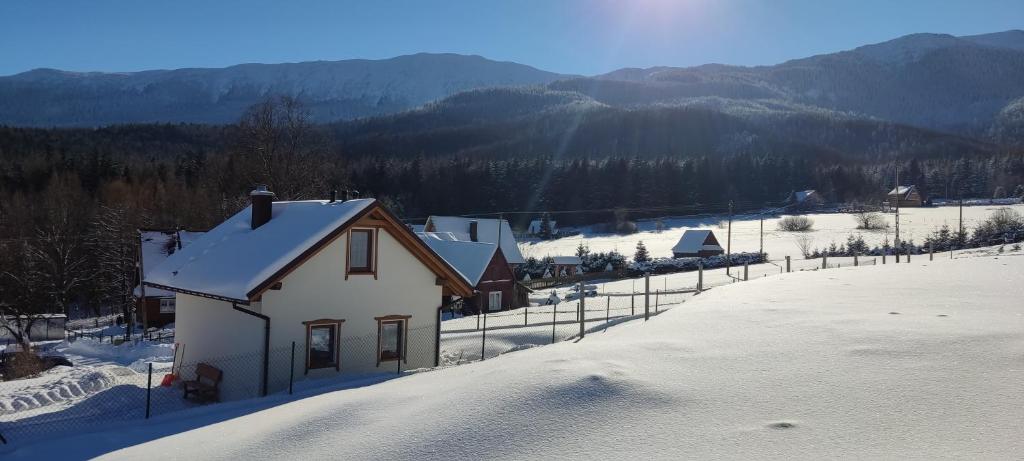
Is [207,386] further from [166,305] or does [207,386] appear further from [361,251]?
[166,305]

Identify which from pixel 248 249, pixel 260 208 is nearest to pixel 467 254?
pixel 260 208

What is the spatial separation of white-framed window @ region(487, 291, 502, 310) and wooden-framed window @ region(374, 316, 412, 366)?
2431cm

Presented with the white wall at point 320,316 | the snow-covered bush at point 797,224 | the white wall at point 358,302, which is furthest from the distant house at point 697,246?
the white wall at point 320,316

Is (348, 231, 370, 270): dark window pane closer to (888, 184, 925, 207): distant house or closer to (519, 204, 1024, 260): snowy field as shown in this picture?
(519, 204, 1024, 260): snowy field

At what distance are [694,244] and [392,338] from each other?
55.3 meters

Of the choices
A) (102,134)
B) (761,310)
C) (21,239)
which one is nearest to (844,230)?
(761,310)

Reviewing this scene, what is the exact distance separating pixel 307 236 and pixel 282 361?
3246 millimetres

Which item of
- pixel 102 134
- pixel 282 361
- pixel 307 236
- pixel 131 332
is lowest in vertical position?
pixel 131 332

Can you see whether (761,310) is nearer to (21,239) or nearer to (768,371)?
(768,371)

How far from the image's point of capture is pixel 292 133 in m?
40.6

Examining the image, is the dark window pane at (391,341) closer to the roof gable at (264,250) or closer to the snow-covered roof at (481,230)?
the roof gable at (264,250)

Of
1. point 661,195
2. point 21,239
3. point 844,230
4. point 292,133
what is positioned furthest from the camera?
point 661,195

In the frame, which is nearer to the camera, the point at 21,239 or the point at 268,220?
the point at 268,220

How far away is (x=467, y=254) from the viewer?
145ft
